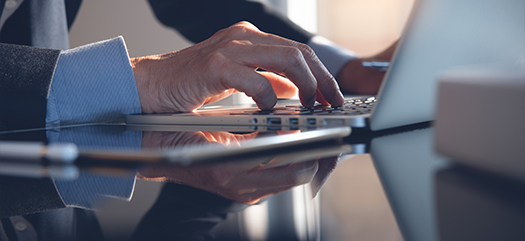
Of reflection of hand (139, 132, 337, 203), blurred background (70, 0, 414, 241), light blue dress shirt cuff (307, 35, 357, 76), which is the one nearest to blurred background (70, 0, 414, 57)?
blurred background (70, 0, 414, 241)

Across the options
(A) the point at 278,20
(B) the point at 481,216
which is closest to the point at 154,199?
(B) the point at 481,216

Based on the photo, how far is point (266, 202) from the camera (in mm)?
190

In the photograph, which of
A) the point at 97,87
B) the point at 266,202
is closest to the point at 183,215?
the point at 266,202

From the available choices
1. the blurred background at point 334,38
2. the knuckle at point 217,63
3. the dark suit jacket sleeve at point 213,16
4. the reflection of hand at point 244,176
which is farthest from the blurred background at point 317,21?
the reflection of hand at point 244,176

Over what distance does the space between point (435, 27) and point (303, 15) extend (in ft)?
8.14

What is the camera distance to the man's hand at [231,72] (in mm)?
552

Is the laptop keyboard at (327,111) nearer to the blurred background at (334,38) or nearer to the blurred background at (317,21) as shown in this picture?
the blurred background at (334,38)

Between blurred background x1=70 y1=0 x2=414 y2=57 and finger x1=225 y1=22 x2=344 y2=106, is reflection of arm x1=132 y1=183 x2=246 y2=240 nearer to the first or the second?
finger x1=225 y1=22 x2=344 y2=106

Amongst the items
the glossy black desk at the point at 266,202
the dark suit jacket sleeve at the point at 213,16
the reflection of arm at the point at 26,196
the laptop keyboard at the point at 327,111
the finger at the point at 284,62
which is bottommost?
the glossy black desk at the point at 266,202

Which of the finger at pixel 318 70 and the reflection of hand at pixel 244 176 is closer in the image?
the reflection of hand at pixel 244 176

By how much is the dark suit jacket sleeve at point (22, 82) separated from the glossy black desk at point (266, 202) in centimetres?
33

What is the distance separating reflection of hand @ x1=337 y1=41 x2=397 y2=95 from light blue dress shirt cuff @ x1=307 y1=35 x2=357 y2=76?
0.06 ft

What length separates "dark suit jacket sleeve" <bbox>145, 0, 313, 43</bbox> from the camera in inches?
53.0

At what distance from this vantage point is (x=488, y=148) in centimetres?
19
